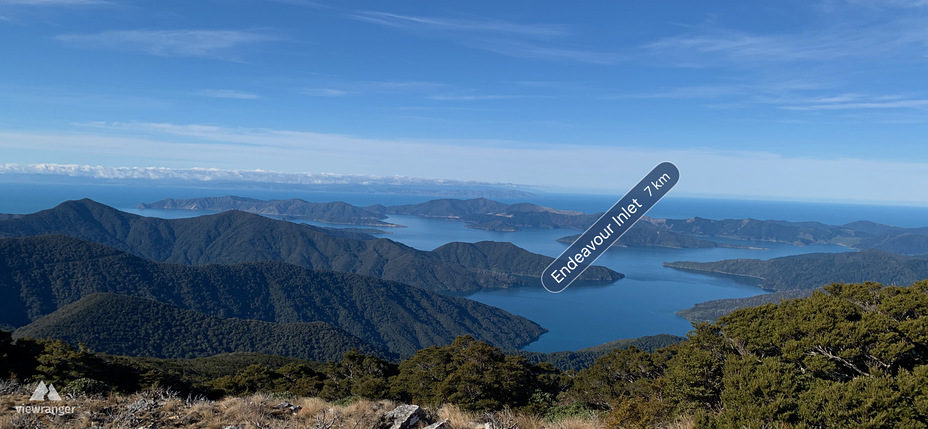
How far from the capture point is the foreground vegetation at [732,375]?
19.9ft

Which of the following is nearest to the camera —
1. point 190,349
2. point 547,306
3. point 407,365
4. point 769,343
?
point 769,343

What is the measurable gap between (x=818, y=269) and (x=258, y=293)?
196 meters

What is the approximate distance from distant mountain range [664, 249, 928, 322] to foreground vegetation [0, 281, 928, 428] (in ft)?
506

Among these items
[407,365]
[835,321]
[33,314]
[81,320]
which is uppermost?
[835,321]

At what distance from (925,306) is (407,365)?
17.1 meters

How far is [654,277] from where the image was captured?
6599 inches

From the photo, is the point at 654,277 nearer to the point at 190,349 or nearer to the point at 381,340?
the point at 381,340

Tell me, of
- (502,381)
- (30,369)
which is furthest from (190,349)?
(502,381)

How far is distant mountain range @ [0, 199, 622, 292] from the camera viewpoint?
16775 centimetres

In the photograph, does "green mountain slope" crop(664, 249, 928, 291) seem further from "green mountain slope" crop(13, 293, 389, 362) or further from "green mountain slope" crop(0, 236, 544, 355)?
"green mountain slope" crop(13, 293, 389, 362)

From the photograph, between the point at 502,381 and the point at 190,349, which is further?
the point at 190,349

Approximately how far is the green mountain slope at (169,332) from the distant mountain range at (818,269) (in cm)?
13849

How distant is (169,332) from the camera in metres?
69.1

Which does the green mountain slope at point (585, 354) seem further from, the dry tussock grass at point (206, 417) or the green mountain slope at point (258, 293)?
the dry tussock grass at point (206, 417)
